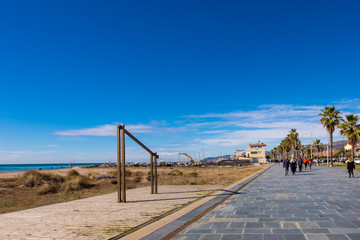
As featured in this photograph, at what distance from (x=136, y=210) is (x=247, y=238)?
4.28 metres

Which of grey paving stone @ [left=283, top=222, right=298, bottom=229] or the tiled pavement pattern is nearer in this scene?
the tiled pavement pattern

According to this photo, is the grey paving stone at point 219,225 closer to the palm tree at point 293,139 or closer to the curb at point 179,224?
the curb at point 179,224

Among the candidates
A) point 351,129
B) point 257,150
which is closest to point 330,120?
point 351,129

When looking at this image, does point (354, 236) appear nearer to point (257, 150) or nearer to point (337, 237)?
point (337, 237)

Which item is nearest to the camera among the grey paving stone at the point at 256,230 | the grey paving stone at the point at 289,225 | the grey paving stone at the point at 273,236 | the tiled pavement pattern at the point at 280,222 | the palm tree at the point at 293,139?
the grey paving stone at the point at 273,236

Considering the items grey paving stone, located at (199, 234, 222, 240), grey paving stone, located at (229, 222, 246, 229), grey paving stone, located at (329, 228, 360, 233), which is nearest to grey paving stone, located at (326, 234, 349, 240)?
grey paving stone, located at (329, 228, 360, 233)

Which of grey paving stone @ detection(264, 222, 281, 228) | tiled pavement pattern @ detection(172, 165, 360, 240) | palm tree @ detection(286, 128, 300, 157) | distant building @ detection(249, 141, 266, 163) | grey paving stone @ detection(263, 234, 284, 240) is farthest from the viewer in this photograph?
distant building @ detection(249, 141, 266, 163)

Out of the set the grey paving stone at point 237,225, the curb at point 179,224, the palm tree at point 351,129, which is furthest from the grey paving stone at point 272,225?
the palm tree at point 351,129

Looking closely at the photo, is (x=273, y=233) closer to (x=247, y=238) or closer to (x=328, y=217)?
(x=247, y=238)

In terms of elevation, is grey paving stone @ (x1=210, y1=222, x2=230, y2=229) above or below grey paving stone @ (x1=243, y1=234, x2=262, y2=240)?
below

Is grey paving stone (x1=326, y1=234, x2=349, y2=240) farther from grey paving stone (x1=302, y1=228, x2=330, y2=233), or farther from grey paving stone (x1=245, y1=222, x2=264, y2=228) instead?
grey paving stone (x1=245, y1=222, x2=264, y2=228)

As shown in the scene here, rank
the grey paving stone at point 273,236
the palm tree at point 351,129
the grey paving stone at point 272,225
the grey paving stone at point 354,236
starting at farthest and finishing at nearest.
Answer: the palm tree at point 351,129 → the grey paving stone at point 272,225 → the grey paving stone at point 273,236 → the grey paving stone at point 354,236

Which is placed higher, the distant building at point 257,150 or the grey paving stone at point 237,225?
the grey paving stone at point 237,225

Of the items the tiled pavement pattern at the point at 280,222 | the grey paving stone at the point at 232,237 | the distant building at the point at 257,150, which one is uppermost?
the grey paving stone at the point at 232,237
